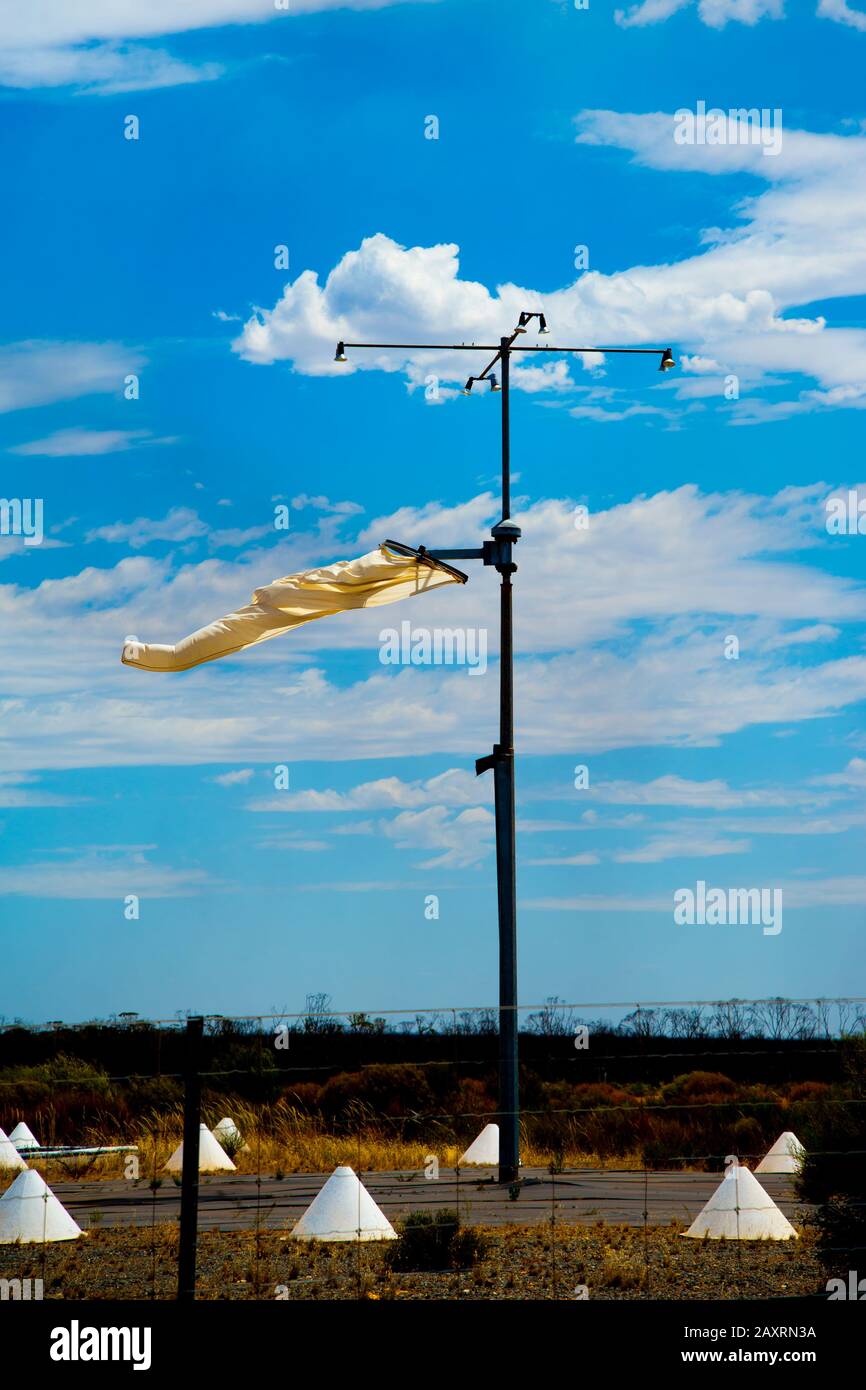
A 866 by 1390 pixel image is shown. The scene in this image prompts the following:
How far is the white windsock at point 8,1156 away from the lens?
13453 millimetres

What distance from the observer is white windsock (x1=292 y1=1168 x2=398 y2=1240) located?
10.5 meters

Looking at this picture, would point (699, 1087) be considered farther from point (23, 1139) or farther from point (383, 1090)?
point (23, 1139)

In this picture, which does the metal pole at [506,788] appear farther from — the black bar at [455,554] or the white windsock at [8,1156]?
the white windsock at [8,1156]

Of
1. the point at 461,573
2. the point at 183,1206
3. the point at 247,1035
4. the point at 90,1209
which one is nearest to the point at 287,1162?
the point at 90,1209

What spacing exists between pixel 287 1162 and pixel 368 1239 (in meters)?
2.78

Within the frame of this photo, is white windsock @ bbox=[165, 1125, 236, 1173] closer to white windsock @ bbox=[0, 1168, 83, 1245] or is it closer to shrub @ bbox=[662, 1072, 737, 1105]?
white windsock @ bbox=[0, 1168, 83, 1245]

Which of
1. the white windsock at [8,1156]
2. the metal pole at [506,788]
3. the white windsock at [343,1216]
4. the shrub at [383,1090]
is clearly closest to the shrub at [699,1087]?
the metal pole at [506,788]

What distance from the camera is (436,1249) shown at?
32.5 ft

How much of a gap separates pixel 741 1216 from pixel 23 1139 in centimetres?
720

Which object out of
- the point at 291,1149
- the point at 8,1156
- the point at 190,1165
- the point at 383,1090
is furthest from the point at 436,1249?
the point at 8,1156

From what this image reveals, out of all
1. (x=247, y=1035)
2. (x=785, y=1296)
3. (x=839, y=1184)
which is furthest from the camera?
(x=247, y=1035)

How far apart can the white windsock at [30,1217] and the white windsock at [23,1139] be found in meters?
3.40
